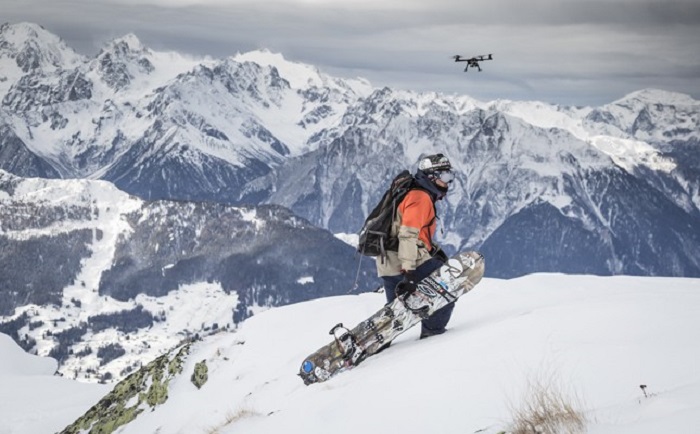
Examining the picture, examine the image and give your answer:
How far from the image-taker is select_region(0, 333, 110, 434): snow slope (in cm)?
3562

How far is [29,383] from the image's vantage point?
4297cm

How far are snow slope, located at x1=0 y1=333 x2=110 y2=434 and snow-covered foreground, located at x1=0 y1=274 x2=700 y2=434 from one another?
19.3 metres

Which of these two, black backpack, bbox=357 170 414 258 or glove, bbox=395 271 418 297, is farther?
black backpack, bbox=357 170 414 258

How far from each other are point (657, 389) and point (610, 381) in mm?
658

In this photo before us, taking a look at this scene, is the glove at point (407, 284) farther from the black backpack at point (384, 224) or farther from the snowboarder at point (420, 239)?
the black backpack at point (384, 224)

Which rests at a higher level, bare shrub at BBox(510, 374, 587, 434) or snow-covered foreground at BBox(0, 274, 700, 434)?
bare shrub at BBox(510, 374, 587, 434)

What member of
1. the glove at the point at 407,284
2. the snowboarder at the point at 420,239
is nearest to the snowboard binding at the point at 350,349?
the snowboarder at the point at 420,239

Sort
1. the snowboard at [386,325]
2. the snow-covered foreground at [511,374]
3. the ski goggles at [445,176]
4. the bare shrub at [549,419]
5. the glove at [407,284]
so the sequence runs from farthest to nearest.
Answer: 1. the snowboard at [386,325]
2. the ski goggles at [445,176]
3. the glove at [407,284]
4. the snow-covered foreground at [511,374]
5. the bare shrub at [549,419]

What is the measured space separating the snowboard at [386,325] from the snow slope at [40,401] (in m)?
24.4

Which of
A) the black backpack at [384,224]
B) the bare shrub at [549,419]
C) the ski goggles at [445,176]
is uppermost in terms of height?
the ski goggles at [445,176]

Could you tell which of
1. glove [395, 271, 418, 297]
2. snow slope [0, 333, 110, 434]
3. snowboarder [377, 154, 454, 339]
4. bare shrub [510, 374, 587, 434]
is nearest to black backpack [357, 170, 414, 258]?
snowboarder [377, 154, 454, 339]

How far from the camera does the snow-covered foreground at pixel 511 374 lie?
8.60 meters

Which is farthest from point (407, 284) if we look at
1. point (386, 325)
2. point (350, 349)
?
point (350, 349)

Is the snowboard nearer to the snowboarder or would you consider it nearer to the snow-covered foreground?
the snowboarder
